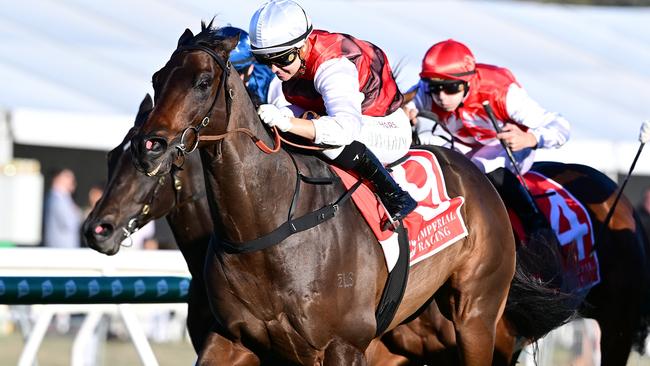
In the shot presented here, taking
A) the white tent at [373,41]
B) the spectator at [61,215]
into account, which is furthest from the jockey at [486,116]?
the spectator at [61,215]

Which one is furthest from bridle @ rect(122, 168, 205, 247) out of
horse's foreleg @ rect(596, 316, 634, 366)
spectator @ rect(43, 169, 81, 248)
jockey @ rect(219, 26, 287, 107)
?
spectator @ rect(43, 169, 81, 248)

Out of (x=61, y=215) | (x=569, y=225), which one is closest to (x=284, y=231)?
(x=569, y=225)

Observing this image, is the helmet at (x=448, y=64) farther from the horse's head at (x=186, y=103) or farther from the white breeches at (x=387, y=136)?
the horse's head at (x=186, y=103)

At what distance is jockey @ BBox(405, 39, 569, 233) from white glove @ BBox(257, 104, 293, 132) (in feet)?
5.81

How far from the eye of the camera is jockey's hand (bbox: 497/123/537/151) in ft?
19.1

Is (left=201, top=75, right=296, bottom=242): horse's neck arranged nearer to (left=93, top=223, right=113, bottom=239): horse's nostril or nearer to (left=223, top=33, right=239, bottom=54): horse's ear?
(left=223, top=33, right=239, bottom=54): horse's ear

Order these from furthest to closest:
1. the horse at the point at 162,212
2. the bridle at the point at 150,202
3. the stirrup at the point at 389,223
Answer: the bridle at the point at 150,202 → the horse at the point at 162,212 → the stirrup at the point at 389,223

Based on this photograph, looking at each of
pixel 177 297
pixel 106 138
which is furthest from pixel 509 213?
pixel 106 138

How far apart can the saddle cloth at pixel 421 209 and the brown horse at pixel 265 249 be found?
69 millimetres

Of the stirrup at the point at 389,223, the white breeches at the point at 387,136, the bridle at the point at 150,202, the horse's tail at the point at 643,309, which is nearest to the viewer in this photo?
the stirrup at the point at 389,223

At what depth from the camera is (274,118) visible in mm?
4230

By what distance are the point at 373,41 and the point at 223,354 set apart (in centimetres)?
1097

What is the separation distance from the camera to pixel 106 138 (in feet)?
38.0

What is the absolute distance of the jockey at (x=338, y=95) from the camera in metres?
4.34
